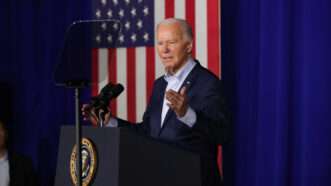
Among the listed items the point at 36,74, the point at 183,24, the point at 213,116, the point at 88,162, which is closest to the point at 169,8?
the point at 183,24

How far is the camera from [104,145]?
1619mm

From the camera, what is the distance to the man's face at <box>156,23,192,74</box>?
2.43 metres

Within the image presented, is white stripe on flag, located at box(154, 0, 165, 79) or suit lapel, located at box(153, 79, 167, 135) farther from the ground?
white stripe on flag, located at box(154, 0, 165, 79)

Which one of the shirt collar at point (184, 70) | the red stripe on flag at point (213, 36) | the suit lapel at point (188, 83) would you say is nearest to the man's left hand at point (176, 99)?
the suit lapel at point (188, 83)

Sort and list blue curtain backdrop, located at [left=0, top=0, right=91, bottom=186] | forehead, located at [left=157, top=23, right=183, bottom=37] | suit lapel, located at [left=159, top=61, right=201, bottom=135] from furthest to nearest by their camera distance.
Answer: blue curtain backdrop, located at [left=0, top=0, right=91, bottom=186] < forehead, located at [left=157, top=23, right=183, bottom=37] < suit lapel, located at [left=159, top=61, right=201, bottom=135]

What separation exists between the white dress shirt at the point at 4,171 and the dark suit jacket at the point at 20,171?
3 centimetres

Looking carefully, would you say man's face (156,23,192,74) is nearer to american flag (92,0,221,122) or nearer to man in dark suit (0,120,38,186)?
american flag (92,0,221,122)

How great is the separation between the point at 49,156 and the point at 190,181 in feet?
9.62

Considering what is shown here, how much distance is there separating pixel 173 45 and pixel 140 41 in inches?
56.9

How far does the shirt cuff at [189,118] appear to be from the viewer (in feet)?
6.28

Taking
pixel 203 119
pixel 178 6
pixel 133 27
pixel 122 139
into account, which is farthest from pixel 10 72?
pixel 122 139

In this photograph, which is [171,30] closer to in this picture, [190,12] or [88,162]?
[88,162]

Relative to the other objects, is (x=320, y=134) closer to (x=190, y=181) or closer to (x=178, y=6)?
(x=178, y=6)

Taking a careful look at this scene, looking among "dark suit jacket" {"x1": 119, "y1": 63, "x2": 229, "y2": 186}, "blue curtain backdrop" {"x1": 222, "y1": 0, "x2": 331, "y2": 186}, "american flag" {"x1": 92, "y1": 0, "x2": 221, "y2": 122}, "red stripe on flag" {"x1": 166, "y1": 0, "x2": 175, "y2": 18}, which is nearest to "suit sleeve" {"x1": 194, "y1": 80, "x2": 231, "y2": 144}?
"dark suit jacket" {"x1": 119, "y1": 63, "x2": 229, "y2": 186}
